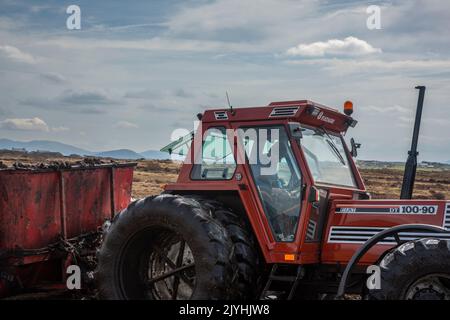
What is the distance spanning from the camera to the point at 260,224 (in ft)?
25.6

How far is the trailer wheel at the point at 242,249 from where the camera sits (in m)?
7.50

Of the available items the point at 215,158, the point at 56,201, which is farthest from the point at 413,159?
the point at 56,201

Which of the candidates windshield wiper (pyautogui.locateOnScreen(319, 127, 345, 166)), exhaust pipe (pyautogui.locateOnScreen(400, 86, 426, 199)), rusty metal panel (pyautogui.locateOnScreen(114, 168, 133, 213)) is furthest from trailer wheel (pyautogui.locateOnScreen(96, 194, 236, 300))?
exhaust pipe (pyautogui.locateOnScreen(400, 86, 426, 199))

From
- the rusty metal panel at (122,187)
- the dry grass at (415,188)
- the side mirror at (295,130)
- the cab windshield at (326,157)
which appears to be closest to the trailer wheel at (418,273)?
the cab windshield at (326,157)

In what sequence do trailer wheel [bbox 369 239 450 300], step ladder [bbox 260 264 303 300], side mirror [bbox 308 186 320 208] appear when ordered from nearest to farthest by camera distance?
1. trailer wheel [bbox 369 239 450 300]
2. side mirror [bbox 308 186 320 208]
3. step ladder [bbox 260 264 303 300]

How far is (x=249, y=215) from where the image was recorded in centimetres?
788

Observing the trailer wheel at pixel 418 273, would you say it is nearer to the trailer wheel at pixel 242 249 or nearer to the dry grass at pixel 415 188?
the trailer wheel at pixel 242 249

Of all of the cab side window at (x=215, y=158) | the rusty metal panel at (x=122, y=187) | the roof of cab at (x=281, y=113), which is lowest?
the rusty metal panel at (x=122, y=187)

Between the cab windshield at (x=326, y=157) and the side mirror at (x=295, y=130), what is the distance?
0.18m

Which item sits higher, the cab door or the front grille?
the cab door

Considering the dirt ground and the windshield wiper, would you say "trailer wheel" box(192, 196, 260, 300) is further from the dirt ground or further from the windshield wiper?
the dirt ground

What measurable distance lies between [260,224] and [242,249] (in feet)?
1.35

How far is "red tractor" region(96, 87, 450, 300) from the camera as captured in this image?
7.46m

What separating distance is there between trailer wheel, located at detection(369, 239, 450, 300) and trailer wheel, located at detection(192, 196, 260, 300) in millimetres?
1391
